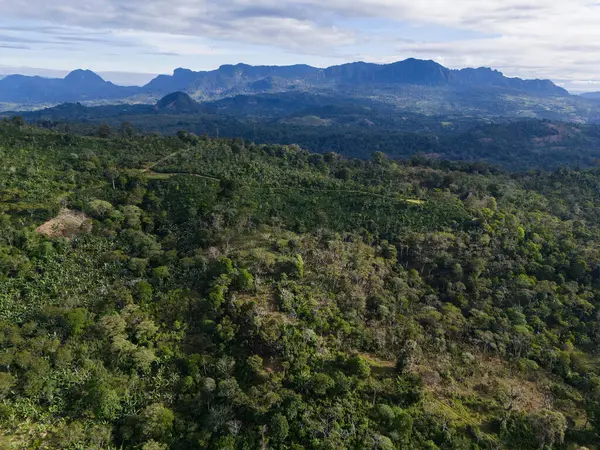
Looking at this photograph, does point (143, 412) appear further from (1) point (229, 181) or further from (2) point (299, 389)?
(1) point (229, 181)

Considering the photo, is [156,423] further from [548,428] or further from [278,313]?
[548,428]

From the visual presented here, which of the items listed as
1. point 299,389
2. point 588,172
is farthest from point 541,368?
point 588,172

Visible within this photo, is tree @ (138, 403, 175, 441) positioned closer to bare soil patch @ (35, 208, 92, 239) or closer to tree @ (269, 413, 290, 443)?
tree @ (269, 413, 290, 443)

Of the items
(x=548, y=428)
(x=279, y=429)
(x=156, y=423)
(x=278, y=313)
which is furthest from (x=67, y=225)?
(x=548, y=428)

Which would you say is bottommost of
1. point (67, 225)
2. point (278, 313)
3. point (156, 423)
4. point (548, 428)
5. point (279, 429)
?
point (548, 428)

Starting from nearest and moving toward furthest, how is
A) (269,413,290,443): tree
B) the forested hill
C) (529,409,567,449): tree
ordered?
1. (269,413,290,443): tree
2. the forested hill
3. (529,409,567,449): tree

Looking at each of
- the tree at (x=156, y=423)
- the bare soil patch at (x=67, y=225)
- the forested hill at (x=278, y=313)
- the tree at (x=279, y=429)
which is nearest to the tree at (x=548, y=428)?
the forested hill at (x=278, y=313)

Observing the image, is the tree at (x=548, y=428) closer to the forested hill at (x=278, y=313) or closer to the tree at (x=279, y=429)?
the forested hill at (x=278, y=313)

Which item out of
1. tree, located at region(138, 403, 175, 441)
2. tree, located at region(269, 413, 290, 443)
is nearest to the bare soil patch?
tree, located at region(138, 403, 175, 441)

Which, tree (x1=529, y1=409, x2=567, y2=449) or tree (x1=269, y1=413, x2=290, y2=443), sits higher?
tree (x1=269, y1=413, x2=290, y2=443)
